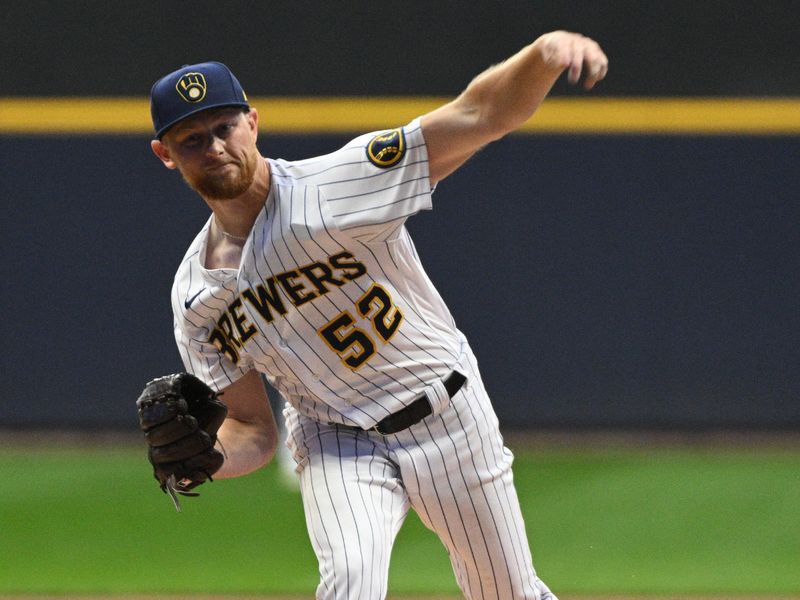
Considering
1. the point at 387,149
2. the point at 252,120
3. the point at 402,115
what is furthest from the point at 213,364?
the point at 402,115

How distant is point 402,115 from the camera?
753 centimetres

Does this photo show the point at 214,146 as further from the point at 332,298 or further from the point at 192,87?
the point at 332,298

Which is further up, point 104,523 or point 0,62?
point 0,62

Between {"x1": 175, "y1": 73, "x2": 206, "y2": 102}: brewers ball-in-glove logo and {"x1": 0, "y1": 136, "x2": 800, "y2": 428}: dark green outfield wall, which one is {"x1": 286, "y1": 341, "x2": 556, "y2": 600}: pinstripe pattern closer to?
{"x1": 175, "y1": 73, "x2": 206, "y2": 102}: brewers ball-in-glove logo

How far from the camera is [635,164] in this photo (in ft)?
24.7

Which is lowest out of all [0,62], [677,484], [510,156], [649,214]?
[677,484]

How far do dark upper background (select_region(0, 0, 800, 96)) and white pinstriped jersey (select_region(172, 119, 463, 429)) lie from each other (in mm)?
4233

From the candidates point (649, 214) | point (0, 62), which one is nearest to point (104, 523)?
point (0, 62)

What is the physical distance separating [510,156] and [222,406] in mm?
4546

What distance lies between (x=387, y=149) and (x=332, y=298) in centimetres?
43

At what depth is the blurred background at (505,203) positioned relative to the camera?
24.6 ft

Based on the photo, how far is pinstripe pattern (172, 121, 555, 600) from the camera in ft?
10.7

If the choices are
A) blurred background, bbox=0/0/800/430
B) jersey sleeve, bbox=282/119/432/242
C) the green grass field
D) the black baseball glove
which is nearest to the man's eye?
jersey sleeve, bbox=282/119/432/242

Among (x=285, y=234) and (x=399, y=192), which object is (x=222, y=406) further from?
(x=399, y=192)
